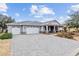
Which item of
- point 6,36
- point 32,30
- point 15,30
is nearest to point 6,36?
point 6,36

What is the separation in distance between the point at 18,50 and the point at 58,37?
49 centimetres

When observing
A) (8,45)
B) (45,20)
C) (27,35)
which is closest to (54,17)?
(45,20)

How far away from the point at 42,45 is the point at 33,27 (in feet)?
0.77

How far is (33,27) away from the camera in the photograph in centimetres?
384

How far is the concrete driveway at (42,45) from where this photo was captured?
3.78 meters

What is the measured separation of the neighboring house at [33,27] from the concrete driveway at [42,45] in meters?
0.06

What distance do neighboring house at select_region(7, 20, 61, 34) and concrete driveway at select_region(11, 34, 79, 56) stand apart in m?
0.06

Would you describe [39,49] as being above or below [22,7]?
below

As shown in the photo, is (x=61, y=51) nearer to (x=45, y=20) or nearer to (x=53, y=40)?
(x=53, y=40)

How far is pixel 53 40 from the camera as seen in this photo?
12.6 ft

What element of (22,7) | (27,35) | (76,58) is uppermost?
(22,7)

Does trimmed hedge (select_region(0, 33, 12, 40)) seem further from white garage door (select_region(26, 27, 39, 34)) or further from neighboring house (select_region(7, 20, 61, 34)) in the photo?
white garage door (select_region(26, 27, 39, 34))

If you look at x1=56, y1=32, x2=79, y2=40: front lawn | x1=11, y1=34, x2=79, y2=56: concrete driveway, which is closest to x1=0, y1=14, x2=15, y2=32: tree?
x1=11, y1=34, x2=79, y2=56: concrete driveway

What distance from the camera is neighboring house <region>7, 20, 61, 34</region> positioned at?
12.5 feet
